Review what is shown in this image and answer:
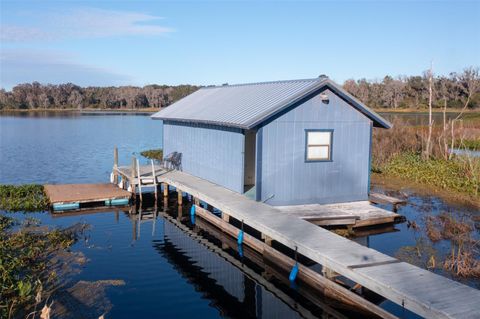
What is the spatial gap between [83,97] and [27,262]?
131628 mm

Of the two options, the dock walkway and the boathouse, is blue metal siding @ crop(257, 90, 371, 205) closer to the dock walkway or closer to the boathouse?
the boathouse

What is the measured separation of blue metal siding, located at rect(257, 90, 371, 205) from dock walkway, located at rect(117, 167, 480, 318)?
1299mm

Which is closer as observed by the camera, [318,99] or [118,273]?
[118,273]

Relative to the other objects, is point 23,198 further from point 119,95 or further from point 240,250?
point 119,95

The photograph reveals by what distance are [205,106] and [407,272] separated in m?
14.2

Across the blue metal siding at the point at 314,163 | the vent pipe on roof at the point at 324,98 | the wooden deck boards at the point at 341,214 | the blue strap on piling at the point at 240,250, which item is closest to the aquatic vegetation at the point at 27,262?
the blue strap on piling at the point at 240,250

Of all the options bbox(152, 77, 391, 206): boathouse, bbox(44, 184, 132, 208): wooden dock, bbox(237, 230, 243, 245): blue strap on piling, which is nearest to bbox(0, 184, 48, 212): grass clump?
bbox(44, 184, 132, 208): wooden dock

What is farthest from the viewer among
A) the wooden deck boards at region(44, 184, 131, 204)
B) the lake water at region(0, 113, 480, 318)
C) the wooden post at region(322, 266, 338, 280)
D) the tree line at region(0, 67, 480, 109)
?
the tree line at region(0, 67, 480, 109)

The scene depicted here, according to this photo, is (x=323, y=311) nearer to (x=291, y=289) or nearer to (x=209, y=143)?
(x=291, y=289)

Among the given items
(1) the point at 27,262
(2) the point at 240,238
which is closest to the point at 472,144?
(2) the point at 240,238

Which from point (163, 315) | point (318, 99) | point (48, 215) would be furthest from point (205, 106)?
point (163, 315)

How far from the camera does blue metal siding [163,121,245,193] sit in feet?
59.1

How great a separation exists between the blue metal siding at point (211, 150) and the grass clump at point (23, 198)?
22.2 feet

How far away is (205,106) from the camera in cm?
2241
